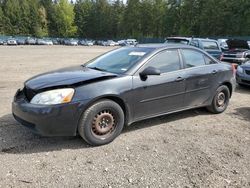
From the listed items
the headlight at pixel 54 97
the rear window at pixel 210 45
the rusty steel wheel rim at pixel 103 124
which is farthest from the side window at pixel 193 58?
the rear window at pixel 210 45

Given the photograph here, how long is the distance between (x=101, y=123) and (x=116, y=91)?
54 cm

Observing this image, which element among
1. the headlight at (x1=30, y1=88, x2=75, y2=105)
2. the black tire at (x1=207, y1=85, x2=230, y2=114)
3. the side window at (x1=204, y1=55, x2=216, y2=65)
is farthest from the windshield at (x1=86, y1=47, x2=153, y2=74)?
the black tire at (x1=207, y1=85, x2=230, y2=114)

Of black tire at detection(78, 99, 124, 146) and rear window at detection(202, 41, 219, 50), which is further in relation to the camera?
rear window at detection(202, 41, 219, 50)

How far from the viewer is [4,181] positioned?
337 cm

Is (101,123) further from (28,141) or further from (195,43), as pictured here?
(195,43)

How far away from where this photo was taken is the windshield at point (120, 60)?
16.2 feet

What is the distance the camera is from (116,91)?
4.45m

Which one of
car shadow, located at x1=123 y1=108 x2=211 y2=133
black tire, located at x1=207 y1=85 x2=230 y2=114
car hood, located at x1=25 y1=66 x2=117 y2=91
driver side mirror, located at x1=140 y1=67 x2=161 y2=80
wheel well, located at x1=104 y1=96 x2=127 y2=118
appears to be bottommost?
car shadow, located at x1=123 y1=108 x2=211 y2=133

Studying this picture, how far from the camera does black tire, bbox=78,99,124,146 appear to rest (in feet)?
13.9

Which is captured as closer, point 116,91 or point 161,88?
A: point 116,91

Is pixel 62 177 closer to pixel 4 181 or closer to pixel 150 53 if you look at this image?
pixel 4 181

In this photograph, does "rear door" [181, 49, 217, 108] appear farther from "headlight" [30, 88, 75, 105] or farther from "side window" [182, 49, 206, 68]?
"headlight" [30, 88, 75, 105]

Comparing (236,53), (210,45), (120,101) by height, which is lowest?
(236,53)

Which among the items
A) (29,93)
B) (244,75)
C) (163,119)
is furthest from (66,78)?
(244,75)
